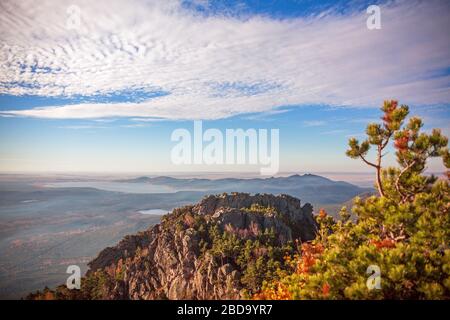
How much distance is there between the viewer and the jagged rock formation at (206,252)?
134 ft

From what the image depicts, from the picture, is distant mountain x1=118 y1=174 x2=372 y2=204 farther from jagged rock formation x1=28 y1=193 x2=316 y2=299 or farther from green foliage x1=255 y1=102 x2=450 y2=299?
green foliage x1=255 y1=102 x2=450 y2=299

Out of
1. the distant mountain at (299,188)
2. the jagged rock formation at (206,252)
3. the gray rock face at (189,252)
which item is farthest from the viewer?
the distant mountain at (299,188)

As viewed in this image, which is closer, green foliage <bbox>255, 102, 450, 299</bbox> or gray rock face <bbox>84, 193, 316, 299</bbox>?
green foliage <bbox>255, 102, 450, 299</bbox>

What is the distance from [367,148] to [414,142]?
4.59 ft

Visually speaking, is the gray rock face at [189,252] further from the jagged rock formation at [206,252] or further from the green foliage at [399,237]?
the green foliage at [399,237]

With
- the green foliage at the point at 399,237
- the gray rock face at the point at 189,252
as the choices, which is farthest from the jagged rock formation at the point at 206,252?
the green foliage at the point at 399,237

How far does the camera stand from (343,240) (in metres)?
10.9

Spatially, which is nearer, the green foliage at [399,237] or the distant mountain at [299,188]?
the green foliage at [399,237]

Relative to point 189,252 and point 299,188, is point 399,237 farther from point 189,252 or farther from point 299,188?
point 299,188

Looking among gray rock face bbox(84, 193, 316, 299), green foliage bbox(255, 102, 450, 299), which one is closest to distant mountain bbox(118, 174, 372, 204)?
gray rock face bbox(84, 193, 316, 299)

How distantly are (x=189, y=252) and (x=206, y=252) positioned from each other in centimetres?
400

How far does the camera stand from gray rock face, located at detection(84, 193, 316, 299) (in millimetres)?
43250
